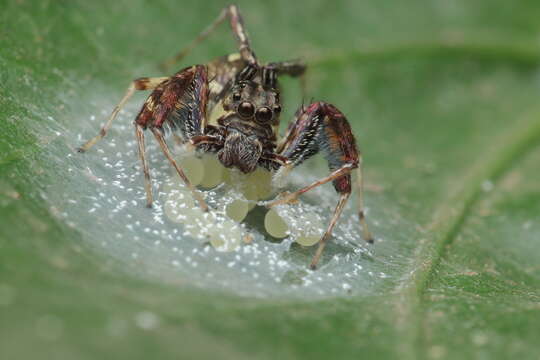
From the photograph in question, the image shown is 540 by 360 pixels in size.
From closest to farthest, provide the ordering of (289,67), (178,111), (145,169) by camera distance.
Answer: (145,169) < (178,111) < (289,67)

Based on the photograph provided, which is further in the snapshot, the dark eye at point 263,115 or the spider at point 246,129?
the dark eye at point 263,115

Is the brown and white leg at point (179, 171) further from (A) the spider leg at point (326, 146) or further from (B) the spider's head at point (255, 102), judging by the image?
(B) the spider's head at point (255, 102)

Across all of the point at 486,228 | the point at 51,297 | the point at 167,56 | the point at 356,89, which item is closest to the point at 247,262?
the point at 51,297

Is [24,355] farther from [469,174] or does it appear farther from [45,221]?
[469,174]

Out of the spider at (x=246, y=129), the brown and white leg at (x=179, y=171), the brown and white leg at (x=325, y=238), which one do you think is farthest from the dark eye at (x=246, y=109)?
the brown and white leg at (x=325, y=238)

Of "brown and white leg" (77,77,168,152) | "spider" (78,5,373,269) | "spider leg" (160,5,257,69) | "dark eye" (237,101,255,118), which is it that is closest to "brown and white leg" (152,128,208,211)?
"spider" (78,5,373,269)

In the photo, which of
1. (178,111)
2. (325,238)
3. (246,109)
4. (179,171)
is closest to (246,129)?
(246,109)

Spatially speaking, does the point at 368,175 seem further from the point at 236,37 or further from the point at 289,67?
the point at 236,37
